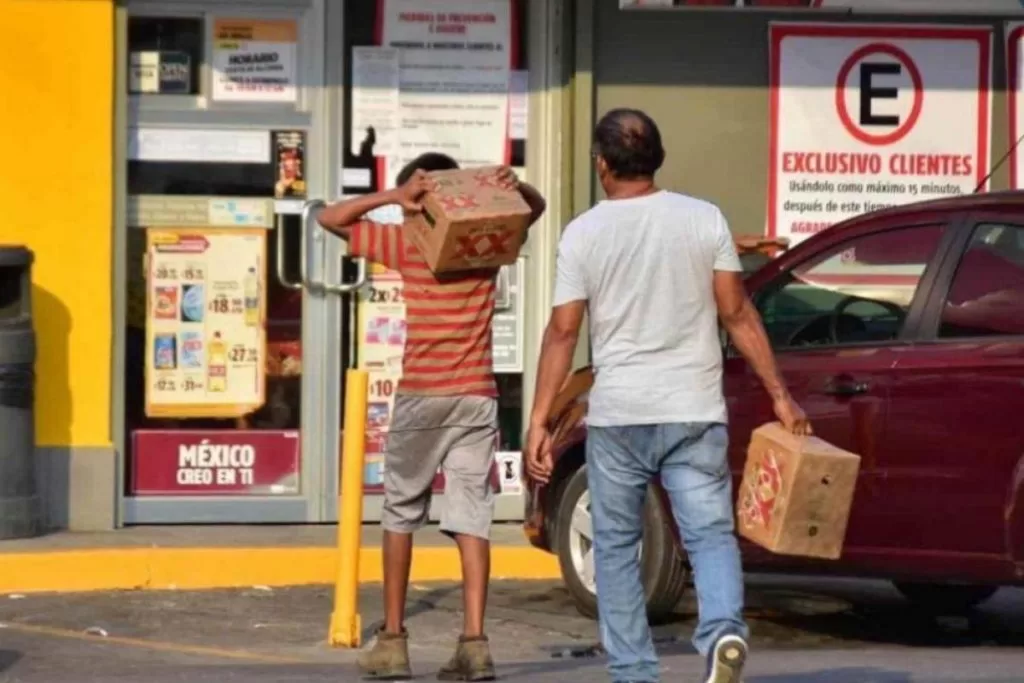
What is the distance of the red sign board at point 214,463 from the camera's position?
1130cm

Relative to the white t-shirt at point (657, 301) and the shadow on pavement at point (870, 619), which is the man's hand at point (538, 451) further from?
the shadow on pavement at point (870, 619)

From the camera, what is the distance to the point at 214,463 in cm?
1135

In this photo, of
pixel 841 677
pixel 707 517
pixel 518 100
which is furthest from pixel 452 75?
pixel 707 517

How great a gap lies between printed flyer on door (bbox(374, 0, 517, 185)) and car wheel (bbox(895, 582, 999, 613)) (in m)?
3.22

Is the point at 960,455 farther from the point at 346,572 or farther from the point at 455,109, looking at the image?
the point at 455,109

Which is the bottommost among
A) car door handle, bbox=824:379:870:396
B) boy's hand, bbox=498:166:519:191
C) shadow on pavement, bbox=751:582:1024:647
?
shadow on pavement, bbox=751:582:1024:647

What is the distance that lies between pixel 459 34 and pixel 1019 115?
297 centimetres

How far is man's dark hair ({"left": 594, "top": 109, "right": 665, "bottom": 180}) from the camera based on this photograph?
6340mm

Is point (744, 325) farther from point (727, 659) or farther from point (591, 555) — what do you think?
point (591, 555)

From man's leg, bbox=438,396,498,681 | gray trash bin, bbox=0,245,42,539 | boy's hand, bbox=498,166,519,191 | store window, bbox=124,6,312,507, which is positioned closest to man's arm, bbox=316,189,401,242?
boy's hand, bbox=498,166,519,191

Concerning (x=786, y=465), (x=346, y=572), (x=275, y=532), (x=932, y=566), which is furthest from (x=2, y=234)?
(x=786, y=465)

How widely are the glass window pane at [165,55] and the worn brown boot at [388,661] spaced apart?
461 cm

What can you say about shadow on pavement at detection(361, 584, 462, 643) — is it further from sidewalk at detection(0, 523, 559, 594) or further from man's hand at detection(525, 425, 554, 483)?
man's hand at detection(525, 425, 554, 483)

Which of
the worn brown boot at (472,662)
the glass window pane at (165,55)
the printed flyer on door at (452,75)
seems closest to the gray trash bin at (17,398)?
the glass window pane at (165,55)
